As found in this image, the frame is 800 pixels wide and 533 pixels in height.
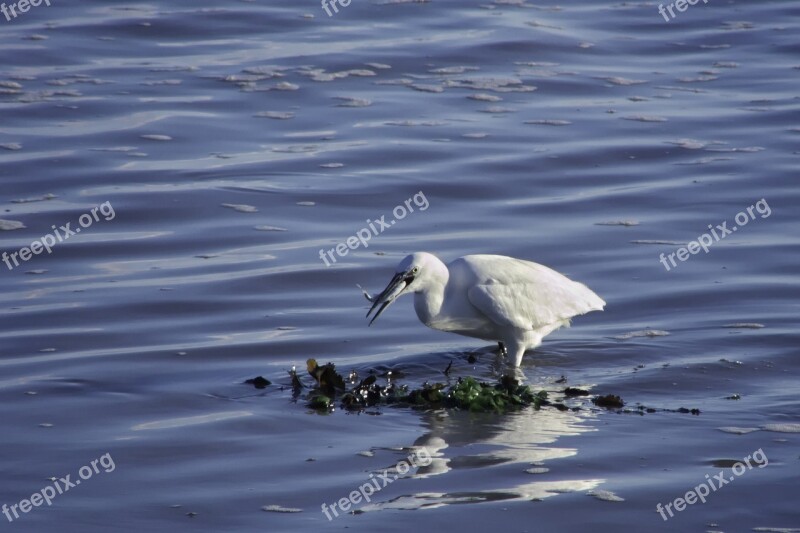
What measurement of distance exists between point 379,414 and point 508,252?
3.64 metres

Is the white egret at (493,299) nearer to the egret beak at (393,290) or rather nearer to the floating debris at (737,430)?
the egret beak at (393,290)

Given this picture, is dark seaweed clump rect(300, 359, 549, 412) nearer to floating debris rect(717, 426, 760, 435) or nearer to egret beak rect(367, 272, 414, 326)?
egret beak rect(367, 272, 414, 326)

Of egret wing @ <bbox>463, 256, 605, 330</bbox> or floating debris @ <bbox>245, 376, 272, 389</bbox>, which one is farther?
egret wing @ <bbox>463, 256, 605, 330</bbox>

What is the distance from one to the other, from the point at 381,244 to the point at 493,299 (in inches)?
104

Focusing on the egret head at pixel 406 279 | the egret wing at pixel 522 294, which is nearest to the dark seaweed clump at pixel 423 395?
the egret head at pixel 406 279

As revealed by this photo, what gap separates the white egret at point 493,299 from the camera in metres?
8.82

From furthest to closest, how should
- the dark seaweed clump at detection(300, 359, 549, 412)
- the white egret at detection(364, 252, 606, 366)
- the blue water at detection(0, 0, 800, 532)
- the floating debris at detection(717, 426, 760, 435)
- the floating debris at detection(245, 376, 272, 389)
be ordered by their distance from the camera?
the white egret at detection(364, 252, 606, 366)
the floating debris at detection(245, 376, 272, 389)
the dark seaweed clump at detection(300, 359, 549, 412)
the floating debris at detection(717, 426, 760, 435)
the blue water at detection(0, 0, 800, 532)

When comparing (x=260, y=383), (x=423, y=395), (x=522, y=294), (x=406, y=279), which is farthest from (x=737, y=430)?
(x=260, y=383)

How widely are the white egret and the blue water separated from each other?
29cm

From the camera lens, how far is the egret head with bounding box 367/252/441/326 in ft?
28.2

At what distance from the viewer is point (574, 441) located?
7.26 m

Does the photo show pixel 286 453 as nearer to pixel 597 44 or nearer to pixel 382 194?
pixel 382 194

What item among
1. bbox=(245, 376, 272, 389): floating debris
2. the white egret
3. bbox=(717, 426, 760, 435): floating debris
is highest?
the white egret

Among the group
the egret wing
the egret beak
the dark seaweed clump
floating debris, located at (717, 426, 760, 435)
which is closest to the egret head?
the egret beak
